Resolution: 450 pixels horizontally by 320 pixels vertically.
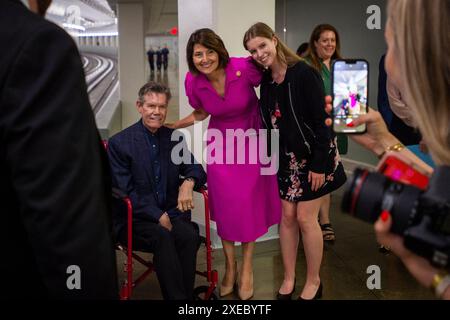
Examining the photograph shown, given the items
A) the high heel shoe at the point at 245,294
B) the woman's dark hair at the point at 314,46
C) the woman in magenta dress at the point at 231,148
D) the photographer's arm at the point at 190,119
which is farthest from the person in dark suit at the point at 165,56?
the high heel shoe at the point at 245,294

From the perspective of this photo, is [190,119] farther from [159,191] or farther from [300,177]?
[300,177]

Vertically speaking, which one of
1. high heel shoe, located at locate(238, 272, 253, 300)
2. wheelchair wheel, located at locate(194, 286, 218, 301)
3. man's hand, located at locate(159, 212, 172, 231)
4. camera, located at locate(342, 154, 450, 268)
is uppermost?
camera, located at locate(342, 154, 450, 268)

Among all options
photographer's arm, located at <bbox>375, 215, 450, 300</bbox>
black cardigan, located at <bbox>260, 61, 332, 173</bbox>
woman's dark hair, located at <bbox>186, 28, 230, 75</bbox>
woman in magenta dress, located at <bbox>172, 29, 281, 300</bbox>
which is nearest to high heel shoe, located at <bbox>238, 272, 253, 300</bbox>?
woman in magenta dress, located at <bbox>172, 29, 281, 300</bbox>

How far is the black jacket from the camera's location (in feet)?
8.78

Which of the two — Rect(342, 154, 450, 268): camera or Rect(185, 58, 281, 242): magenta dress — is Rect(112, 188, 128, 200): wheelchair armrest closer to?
Rect(185, 58, 281, 242): magenta dress

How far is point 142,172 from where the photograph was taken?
2.74 meters

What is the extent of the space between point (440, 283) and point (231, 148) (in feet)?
6.41

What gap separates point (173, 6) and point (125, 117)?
9.05ft

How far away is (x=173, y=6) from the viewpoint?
11133 mm

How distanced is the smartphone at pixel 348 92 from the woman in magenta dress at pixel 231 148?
3.58 ft

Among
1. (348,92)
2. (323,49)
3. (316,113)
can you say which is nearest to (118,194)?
(316,113)

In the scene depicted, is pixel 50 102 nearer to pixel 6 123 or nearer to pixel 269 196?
pixel 6 123

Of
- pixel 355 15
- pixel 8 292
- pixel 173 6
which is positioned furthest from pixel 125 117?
pixel 8 292

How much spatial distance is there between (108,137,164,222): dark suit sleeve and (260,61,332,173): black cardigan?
2.68 feet
